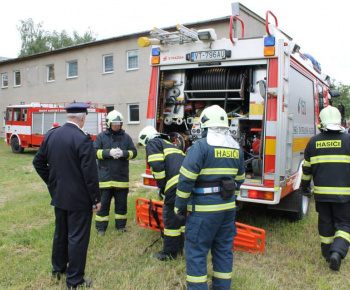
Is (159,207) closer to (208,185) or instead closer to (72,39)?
(208,185)

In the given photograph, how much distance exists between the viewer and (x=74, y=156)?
10.3 ft

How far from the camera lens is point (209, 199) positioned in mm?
2922

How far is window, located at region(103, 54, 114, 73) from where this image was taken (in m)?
19.6

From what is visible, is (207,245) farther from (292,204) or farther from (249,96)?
(249,96)

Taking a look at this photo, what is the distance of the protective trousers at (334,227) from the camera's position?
146 inches

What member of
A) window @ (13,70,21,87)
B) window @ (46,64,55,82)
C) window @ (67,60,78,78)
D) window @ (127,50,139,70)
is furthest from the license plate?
window @ (13,70,21,87)

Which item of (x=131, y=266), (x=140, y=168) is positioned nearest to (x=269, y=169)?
(x=131, y=266)

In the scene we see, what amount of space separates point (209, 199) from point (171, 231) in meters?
1.16

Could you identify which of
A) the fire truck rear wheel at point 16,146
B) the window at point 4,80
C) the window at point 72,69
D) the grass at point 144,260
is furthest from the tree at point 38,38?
the grass at point 144,260

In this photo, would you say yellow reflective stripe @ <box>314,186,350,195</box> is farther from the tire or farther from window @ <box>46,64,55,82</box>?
window @ <box>46,64,55,82</box>

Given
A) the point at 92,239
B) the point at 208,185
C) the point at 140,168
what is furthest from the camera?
the point at 140,168

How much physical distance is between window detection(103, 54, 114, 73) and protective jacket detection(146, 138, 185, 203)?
54.7 feet

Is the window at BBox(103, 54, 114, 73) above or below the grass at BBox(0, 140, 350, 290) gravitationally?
above

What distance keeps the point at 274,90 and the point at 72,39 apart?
37.2 m
